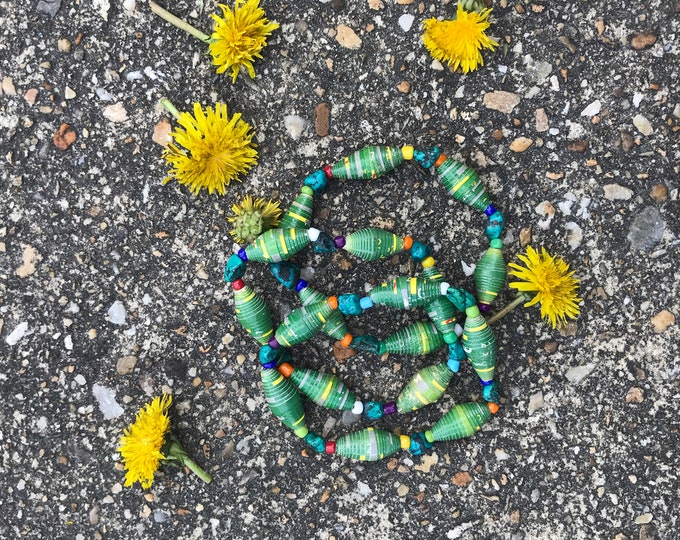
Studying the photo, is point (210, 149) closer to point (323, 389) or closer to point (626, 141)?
point (323, 389)

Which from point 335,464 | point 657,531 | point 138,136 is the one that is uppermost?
point 138,136

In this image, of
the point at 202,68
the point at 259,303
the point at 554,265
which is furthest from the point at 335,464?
the point at 202,68

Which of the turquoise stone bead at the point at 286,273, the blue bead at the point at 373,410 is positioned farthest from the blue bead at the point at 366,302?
the blue bead at the point at 373,410

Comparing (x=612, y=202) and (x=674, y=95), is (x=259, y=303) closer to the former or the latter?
(x=612, y=202)

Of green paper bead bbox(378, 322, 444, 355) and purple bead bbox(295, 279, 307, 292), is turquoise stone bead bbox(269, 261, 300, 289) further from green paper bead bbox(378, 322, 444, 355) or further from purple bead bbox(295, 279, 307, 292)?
green paper bead bbox(378, 322, 444, 355)

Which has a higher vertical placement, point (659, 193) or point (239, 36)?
point (239, 36)

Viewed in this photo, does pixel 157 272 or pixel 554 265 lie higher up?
pixel 157 272

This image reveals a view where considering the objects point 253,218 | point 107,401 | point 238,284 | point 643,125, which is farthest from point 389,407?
point 643,125

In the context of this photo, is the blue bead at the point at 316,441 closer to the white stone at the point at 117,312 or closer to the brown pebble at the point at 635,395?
the white stone at the point at 117,312
